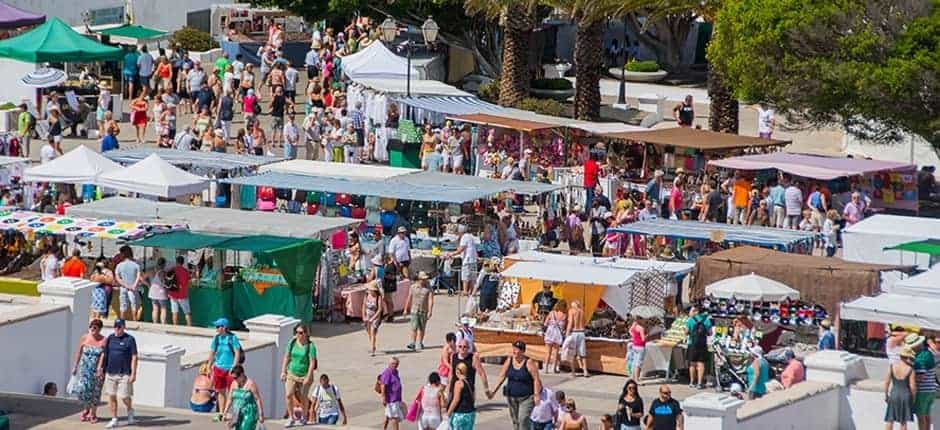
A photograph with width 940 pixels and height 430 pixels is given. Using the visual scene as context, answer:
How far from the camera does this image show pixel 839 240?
3725 cm

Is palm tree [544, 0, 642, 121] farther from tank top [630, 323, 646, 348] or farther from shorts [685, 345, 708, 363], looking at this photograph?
shorts [685, 345, 708, 363]

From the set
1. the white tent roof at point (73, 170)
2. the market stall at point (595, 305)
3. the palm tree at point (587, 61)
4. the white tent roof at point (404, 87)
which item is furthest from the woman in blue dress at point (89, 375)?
the palm tree at point (587, 61)

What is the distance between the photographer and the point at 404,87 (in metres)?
47.2

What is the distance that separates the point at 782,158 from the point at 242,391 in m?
19.8

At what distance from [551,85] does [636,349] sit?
28.4 metres

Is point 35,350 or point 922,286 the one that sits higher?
point 922,286

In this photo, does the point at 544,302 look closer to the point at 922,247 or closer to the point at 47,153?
the point at 922,247

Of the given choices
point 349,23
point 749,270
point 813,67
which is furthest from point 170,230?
point 349,23

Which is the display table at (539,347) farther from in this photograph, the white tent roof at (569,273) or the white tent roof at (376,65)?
the white tent roof at (376,65)

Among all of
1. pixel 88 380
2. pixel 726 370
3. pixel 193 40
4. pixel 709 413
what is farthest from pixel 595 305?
pixel 193 40

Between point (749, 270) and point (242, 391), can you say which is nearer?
point (242, 391)

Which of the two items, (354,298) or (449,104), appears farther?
(449,104)

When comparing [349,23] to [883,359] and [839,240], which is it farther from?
[883,359]

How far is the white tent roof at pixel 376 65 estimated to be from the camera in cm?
4900
